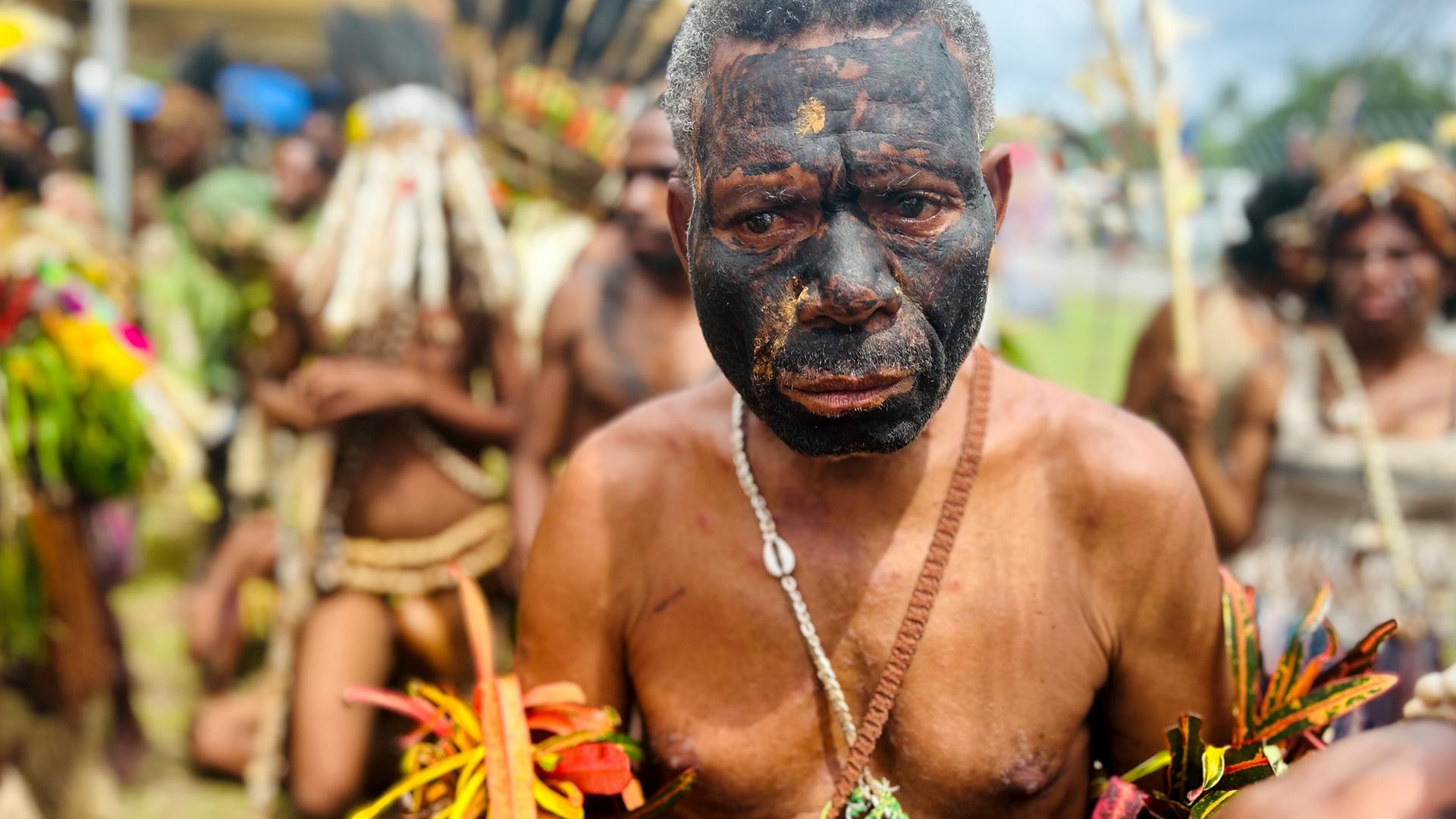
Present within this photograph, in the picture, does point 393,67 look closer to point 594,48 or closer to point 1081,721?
point 594,48

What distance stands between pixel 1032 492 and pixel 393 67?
366 centimetres

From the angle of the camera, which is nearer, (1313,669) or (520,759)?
(520,759)

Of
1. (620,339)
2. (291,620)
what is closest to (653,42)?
(620,339)

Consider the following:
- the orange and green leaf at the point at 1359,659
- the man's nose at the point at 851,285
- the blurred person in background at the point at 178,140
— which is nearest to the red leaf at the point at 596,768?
the man's nose at the point at 851,285

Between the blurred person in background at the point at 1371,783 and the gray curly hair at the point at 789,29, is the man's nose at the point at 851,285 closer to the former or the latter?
the gray curly hair at the point at 789,29

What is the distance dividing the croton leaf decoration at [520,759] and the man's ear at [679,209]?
2.32 ft

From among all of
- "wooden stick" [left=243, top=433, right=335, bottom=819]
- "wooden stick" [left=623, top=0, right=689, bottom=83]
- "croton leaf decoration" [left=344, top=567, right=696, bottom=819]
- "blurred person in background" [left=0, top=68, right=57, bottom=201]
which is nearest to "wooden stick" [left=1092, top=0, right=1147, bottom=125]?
"croton leaf decoration" [left=344, top=567, right=696, bottom=819]

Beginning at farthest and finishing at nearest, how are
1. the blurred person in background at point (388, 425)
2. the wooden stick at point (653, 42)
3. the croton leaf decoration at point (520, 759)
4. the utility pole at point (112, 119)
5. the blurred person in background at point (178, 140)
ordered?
the blurred person in background at point (178, 140)
the wooden stick at point (653, 42)
the utility pole at point (112, 119)
the blurred person in background at point (388, 425)
the croton leaf decoration at point (520, 759)

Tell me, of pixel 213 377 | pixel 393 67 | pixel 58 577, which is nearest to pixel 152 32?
pixel 213 377

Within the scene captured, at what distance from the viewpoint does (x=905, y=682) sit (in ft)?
6.08

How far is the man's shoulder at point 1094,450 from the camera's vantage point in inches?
74.4

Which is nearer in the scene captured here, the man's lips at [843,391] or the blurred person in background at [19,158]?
the man's lips at [843,391]

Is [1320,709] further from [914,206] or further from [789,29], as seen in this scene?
[789,29]

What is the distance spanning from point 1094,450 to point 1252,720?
48cm
